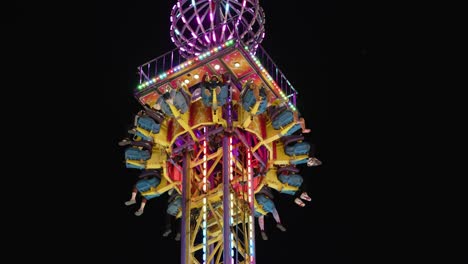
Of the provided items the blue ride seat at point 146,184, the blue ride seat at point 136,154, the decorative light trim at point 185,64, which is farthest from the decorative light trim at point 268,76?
the blue ride seat at point 146,184

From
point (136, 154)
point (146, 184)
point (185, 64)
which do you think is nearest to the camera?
point (185, 64)

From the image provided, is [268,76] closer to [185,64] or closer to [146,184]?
[185,64]

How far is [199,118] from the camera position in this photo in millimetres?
27375

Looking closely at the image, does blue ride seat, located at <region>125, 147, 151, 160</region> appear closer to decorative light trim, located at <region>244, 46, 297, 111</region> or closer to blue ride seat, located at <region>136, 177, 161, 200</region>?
blue ride seat, located at <region>136, 177, 161, 200</region>

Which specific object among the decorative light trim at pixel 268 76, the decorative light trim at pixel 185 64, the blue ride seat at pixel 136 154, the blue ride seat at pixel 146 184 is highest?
the decorative light trim at pixel 185 64

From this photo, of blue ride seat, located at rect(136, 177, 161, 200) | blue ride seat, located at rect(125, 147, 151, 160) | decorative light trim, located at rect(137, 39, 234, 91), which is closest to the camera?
decorative light trim, located at rect(137, 39, 234, 91)

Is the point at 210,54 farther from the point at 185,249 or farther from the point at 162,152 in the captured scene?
the point at 185,249

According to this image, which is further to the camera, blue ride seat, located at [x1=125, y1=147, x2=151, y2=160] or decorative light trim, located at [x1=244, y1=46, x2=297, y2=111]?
blue ride seat, located at [x1=125, y1=147, x2=151, y2=160]

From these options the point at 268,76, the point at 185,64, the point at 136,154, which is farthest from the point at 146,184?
the point at 268,76

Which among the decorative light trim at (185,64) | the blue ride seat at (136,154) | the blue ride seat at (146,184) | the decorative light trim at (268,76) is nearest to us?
the decorative light trim at (185,64)

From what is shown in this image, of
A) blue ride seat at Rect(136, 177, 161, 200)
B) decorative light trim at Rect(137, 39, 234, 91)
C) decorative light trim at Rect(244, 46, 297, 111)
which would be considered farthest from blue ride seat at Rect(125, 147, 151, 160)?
decorative light trim at Rect(244, 46, 297, 111)

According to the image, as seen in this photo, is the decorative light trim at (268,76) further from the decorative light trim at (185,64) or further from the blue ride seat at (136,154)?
the blue ride seat at (136,154)

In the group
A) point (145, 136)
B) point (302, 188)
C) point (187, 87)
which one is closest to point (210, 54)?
point (187, 87)

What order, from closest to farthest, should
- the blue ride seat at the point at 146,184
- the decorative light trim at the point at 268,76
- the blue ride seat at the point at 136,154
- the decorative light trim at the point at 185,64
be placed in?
the decorative light trim at the point at 185,64 < the decorative light trim at the point at 268,76 < the blue ride seat at the point at 136,154 < the blue ride seat at the point at 146,184
